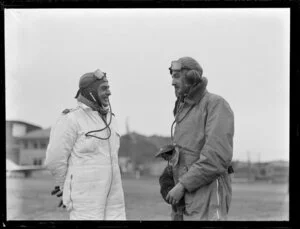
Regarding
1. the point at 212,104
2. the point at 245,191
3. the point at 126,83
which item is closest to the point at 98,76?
the point at 126,83

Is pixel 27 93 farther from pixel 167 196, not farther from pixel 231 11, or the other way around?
pixel 231 11

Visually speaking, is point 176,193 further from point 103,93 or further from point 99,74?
point 99,74

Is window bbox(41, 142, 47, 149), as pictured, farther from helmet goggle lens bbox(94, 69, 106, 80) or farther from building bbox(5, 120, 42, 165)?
helmet goggle lens bbox(94, 69, 106, 80)

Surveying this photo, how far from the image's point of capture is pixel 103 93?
3.82 m

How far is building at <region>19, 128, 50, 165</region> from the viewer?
13.1ft

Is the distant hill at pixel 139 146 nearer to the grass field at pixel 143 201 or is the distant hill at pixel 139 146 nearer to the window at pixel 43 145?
the grass field at pixel 143 201

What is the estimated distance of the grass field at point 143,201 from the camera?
156 inches

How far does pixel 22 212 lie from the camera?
4078 millimetres

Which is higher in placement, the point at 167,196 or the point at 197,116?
the point at 197,116

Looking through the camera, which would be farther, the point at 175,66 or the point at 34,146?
the point at 34,146

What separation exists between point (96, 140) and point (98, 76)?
45 centimetres

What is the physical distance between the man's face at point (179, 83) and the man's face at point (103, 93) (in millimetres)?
459

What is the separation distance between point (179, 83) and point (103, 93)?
0.52m

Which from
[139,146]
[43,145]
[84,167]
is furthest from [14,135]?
[139,146]
